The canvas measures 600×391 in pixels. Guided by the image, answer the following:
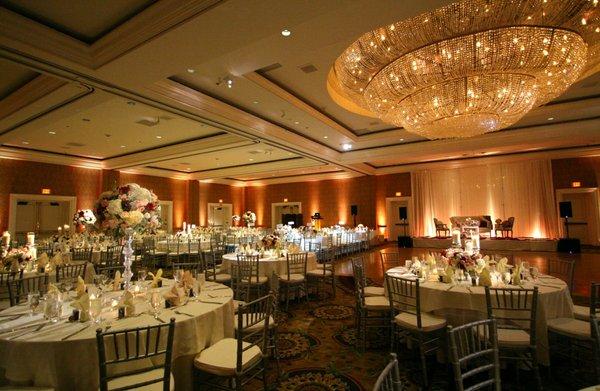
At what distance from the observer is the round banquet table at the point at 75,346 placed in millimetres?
2107

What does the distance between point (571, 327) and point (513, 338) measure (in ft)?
2.31

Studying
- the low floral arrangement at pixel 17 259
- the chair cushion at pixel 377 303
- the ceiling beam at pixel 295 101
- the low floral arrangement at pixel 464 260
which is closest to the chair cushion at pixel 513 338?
the low floral arrangement at pixel 464 260

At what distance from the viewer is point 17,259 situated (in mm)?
5133

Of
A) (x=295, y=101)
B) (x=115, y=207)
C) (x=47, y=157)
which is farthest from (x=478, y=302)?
(x=47, y=157)

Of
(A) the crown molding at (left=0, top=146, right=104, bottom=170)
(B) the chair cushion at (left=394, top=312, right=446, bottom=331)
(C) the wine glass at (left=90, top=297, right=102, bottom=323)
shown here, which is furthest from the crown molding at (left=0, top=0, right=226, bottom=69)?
(A) the crown molding at (left=0, top=146, right=104, bottom=170)

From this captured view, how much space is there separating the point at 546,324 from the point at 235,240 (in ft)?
31.1

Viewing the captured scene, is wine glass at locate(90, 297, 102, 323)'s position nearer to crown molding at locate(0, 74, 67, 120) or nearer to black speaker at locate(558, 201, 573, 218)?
crown molding at locate(0, 74, 67, 120)

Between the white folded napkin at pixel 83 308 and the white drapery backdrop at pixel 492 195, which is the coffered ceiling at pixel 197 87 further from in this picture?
the white folded napkin at pixel 83 308

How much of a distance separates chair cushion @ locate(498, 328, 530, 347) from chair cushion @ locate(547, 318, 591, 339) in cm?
33

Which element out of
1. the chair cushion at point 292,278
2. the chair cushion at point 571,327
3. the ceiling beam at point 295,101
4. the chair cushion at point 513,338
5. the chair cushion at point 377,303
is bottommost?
the chair cushion at point 513,338

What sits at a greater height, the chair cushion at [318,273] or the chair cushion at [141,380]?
the chair cushion at [318,273]

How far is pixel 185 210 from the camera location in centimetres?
1638

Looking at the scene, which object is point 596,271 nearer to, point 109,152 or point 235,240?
point 235,240

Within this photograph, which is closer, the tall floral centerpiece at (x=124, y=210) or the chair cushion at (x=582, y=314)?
the tall floral centerpiece at (x=124, y=210)
